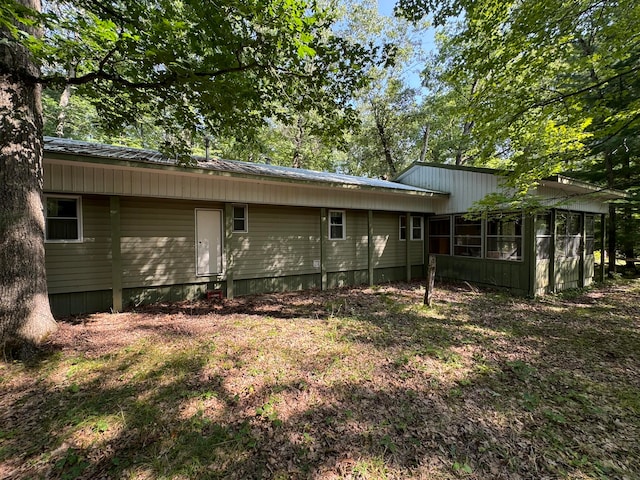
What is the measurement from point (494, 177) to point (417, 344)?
6.56 m

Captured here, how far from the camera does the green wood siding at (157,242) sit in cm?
623

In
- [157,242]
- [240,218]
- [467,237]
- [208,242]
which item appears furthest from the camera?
[467,237]

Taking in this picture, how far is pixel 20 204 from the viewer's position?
3.65 metres

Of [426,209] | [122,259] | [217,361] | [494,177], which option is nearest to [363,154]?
[426,209]

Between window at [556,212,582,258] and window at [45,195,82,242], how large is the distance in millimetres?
12735

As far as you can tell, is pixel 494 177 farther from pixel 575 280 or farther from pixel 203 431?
pixel 203 431

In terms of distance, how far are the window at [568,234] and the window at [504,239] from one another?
1.58 meters

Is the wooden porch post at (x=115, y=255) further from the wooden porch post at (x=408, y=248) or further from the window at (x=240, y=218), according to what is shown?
the wooden porch post at (x=408, y=248)

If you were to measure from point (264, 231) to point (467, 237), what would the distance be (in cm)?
687

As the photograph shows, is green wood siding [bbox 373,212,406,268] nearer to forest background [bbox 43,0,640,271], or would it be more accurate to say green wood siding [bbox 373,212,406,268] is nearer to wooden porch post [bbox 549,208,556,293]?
forest background [bbox 43,0,640,271]

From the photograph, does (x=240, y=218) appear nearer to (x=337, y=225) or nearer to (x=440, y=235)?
(x=337, y=225)

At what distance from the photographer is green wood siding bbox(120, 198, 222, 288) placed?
6230 mm

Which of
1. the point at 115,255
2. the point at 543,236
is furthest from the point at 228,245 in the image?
the point at 543,236

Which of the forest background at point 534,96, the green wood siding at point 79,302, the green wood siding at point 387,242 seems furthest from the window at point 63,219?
the green wood siding at point 387,242
